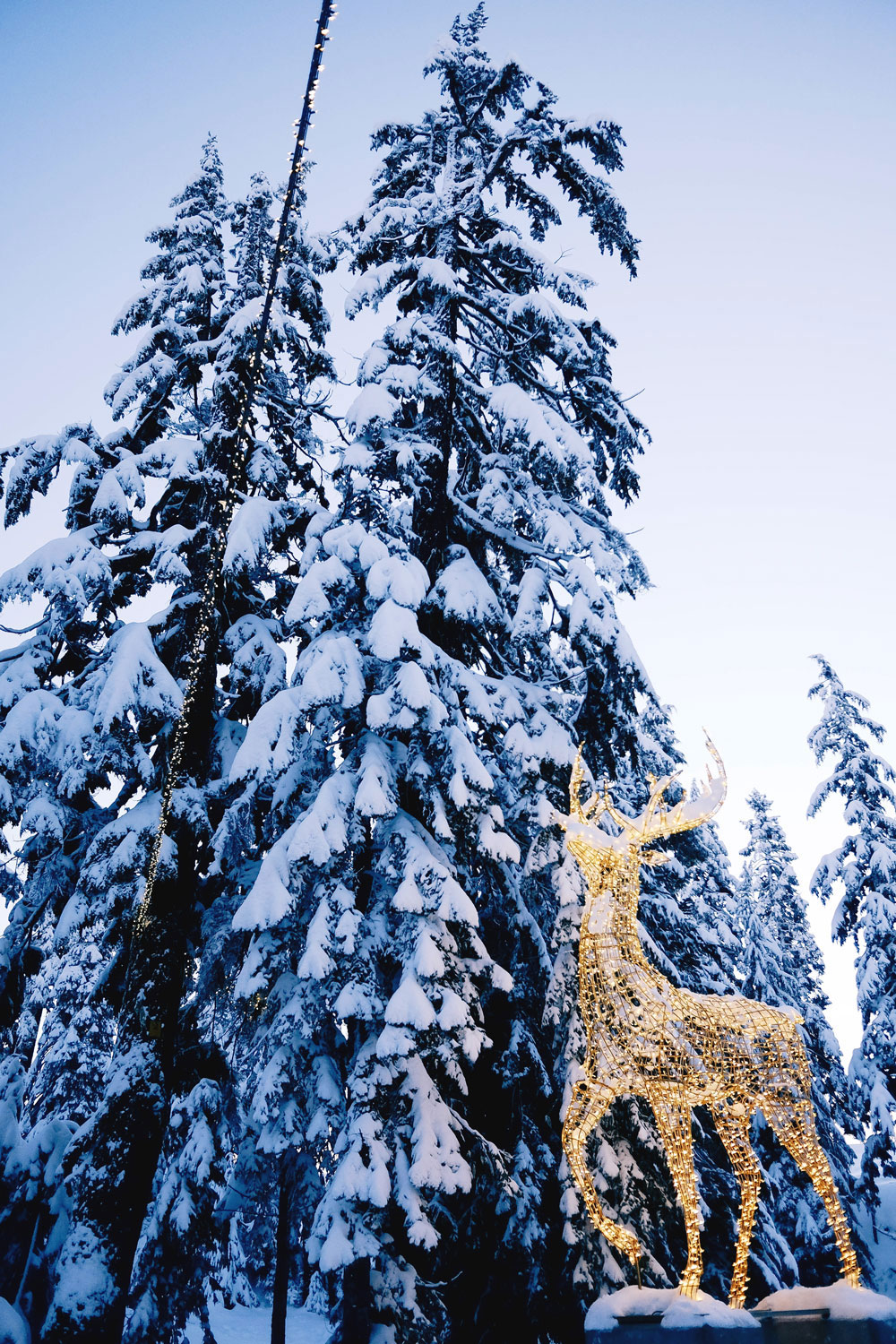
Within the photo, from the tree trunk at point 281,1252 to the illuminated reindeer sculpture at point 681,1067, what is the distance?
334 centimetres

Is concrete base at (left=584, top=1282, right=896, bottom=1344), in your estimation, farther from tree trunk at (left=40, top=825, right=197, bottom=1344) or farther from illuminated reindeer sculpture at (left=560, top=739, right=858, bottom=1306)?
tree trunk at (left=40, top=825, right=197, bottom=1344)

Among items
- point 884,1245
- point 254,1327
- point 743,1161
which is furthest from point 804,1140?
point 884,1245

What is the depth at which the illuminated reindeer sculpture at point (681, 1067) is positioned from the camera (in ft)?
19.2

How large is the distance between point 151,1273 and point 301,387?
42.2 ft

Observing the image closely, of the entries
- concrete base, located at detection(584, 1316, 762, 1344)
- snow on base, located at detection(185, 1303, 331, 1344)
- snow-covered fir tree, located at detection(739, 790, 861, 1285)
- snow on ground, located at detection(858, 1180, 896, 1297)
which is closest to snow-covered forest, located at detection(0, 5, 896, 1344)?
concrete base, located at detection(584, 1316, 762, 1344)

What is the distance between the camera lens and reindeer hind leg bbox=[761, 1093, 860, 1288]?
5.51 metres

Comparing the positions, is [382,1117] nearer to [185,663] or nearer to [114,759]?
[114,759]

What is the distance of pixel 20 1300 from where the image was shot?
868cm

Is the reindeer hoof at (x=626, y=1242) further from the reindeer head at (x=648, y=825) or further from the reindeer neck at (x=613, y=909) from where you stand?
the reindeer head at (x=648, y=825)

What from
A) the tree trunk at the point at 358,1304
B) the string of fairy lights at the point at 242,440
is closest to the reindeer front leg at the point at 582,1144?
the tree trunk at the point at 358,1304

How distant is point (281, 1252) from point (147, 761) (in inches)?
289

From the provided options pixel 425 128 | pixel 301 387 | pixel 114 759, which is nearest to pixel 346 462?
pixel 114 759

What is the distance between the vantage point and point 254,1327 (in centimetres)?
2480

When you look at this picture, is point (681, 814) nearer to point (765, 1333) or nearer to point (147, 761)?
point (765, 1333)
